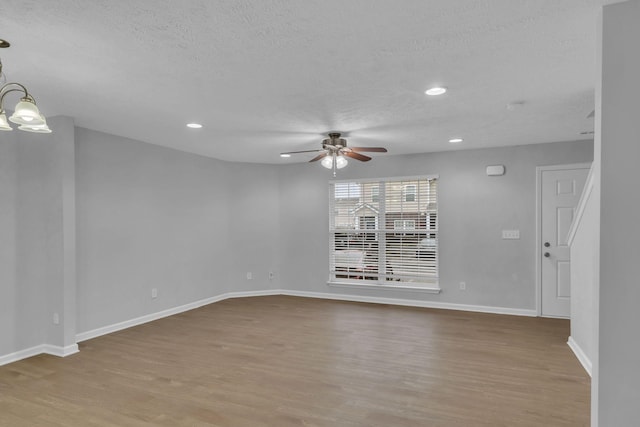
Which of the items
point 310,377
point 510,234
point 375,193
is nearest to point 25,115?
point 310,377

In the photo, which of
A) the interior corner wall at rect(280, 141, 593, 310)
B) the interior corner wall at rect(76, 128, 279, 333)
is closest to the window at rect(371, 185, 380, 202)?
the interior corner wall at rect(280, 141, 593, 310)

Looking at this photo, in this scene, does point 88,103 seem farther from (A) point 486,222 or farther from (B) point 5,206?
(A) point 486,222

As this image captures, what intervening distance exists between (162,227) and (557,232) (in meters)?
5.72

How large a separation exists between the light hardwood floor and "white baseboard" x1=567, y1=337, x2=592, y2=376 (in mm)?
60

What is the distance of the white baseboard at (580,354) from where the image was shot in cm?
352

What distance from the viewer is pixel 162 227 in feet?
18.2

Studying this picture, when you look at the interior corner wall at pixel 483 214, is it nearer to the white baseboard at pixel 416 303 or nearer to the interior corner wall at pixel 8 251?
the white baseboard at pixel 416 303

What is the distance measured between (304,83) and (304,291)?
15.5ft

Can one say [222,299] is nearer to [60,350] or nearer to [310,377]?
[60,350]

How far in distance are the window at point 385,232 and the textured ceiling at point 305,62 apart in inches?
77.9

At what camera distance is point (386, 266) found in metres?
6.46

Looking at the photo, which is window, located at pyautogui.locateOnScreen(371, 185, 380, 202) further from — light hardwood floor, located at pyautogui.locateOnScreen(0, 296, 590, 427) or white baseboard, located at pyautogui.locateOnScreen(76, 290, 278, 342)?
white baseboard, located at pyautogui.locateOnScreen(76, 290, 278, 342)

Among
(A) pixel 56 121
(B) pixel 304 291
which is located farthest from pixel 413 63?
(B) pixel 304 291

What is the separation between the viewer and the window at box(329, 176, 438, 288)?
6.19 m
